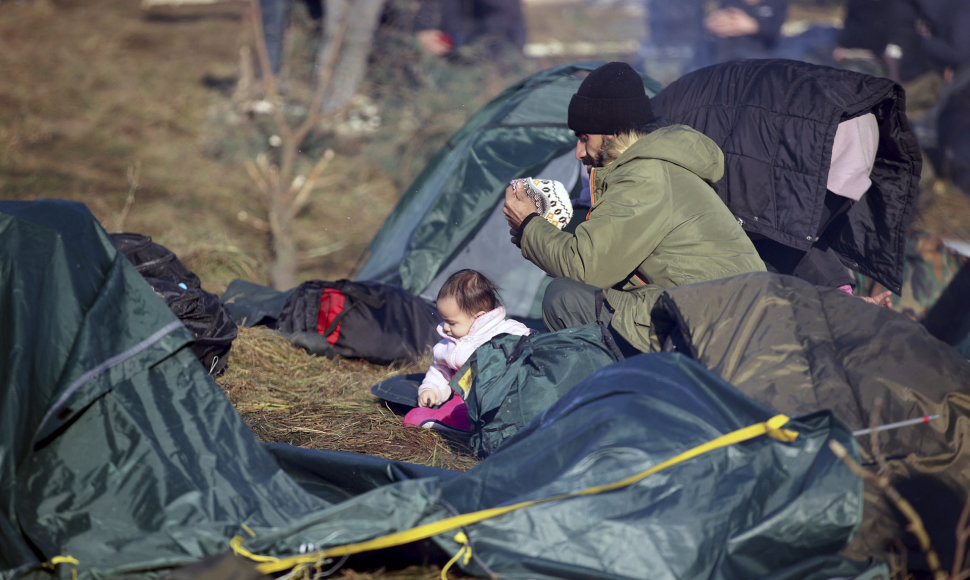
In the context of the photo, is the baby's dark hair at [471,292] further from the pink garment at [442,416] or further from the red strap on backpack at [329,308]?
the red strap on backpack at [329,308]

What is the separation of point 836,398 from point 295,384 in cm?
248

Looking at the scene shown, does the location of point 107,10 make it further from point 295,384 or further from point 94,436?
point 94,436

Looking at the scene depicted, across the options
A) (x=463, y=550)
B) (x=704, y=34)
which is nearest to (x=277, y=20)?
(x=704, y=34)

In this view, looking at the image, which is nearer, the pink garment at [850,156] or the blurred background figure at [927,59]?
the pink garment at [850,156]

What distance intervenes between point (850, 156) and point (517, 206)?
4.83 feet

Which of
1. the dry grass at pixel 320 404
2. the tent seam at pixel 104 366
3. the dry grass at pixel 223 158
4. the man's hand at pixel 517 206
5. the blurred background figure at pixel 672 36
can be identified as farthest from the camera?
the blurred background figure at pixel 672 36

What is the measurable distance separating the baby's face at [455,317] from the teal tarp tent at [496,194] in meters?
1.26

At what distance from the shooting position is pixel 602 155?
358 cm

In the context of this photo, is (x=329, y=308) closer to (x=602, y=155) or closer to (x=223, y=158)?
(x=602, y=155)

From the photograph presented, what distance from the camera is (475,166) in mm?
5117

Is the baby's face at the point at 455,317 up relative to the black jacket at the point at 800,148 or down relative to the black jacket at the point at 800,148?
down

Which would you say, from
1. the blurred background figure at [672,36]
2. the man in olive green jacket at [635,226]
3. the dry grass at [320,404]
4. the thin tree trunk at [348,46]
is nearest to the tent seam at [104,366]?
the dry grass at [320,404]

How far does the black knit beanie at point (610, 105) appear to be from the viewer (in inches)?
138

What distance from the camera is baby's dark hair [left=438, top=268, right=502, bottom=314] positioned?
3.75 meters
